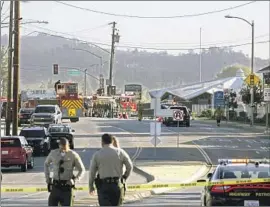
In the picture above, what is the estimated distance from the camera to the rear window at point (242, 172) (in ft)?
49.0

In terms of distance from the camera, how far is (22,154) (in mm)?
31766

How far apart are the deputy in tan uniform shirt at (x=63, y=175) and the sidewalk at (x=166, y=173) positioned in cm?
723

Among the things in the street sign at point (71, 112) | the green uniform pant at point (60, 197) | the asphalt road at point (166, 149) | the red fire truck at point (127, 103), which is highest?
the red fire truck at point (127, 103)

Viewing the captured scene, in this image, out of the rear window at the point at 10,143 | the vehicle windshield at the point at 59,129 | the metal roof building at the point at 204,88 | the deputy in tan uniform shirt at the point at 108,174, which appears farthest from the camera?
the metal roof building at the point at 204,88

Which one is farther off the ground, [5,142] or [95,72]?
[95,72]

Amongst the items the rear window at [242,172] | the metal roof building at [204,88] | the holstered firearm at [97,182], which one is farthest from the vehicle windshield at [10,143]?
the metal roof building at [204,88]

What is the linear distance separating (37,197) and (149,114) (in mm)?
88719

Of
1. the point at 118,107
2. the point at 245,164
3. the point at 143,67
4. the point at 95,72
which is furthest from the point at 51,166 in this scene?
the point at 143,67

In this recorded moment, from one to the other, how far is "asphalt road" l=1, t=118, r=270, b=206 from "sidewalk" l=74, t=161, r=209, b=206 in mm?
617

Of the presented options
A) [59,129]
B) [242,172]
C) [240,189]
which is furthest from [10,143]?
[240,189]

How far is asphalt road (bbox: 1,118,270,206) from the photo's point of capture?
69.1 feet

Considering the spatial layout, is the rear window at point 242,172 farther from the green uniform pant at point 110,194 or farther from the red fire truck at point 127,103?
the red fire truck at point 127,103

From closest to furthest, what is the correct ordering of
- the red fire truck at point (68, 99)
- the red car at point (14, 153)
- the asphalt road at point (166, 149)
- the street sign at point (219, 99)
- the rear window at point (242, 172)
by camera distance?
the rear window at point (242, 172), the asphalt road at point (166, 149), the red car at point (14, 153), the red fire truck at point (68, 99), the street sign at point (219, 99)

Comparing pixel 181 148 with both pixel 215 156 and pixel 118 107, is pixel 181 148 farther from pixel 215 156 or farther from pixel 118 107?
pixel 118 107
